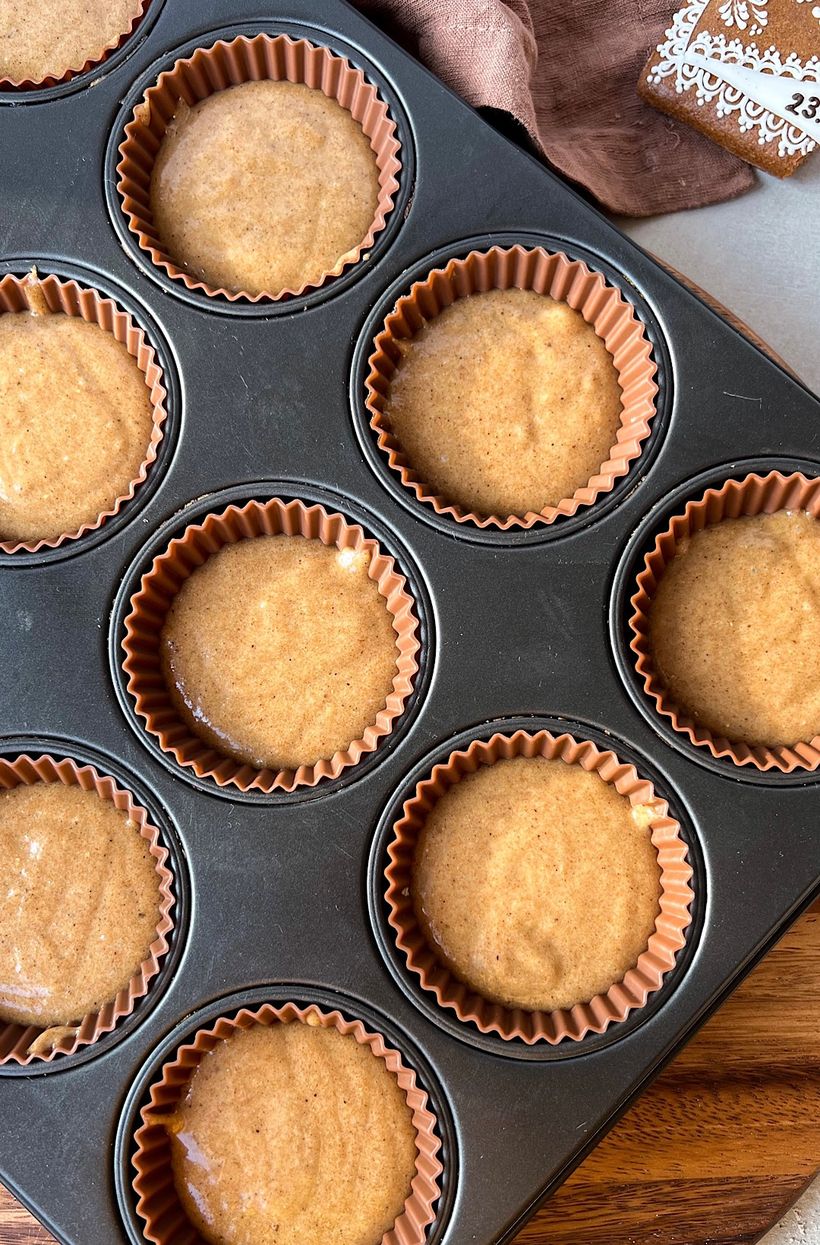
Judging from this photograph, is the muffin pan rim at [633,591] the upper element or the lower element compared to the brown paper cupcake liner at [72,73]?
lower

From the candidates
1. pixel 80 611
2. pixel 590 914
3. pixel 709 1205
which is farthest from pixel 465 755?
pixel 709 1205

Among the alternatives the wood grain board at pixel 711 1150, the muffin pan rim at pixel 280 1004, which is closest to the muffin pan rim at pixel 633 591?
the wood grain board at pixel 711 1150

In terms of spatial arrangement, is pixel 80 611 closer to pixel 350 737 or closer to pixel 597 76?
pixel 350 737

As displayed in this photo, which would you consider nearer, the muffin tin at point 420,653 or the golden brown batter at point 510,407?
the muffin tin at point 420,653

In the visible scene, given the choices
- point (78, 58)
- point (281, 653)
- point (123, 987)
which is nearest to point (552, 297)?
point (281, 653)

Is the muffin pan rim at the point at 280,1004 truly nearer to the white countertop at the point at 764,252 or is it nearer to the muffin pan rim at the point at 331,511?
the muffin pan rim at the point at 331,511
